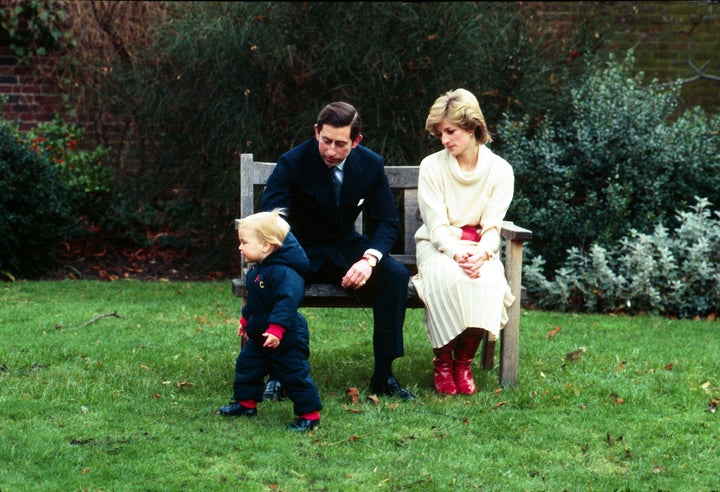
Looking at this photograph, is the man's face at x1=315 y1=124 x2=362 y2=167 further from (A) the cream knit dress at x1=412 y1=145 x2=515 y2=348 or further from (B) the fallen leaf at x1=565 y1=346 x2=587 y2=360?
(B) the fallen leaf at x1=565 y1=346 x2=587 y2=360

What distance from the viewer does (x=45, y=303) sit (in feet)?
24.1

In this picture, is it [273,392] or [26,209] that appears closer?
[273,392]

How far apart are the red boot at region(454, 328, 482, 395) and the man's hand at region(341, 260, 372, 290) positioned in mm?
650

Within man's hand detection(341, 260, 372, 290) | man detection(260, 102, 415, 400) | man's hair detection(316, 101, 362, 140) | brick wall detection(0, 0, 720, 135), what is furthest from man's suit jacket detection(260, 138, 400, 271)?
brick wall detection(0, 0, 720, 135)

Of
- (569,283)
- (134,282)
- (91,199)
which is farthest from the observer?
(91,199)

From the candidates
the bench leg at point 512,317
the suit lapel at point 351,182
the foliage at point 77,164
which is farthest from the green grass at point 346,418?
the foliage at point 77,164

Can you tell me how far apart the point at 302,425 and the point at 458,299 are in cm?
112

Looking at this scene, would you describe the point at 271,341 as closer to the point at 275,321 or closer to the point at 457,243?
the point at 275,321

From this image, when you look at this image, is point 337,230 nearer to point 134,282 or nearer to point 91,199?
point 134,282

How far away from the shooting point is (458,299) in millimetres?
4824

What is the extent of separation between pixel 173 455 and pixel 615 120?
584 centimetres

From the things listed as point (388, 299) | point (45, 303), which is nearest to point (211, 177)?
point (45, 303)

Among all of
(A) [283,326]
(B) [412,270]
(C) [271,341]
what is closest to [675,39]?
(B) [412,270]

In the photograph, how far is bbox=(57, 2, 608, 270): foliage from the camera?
26.9ft
